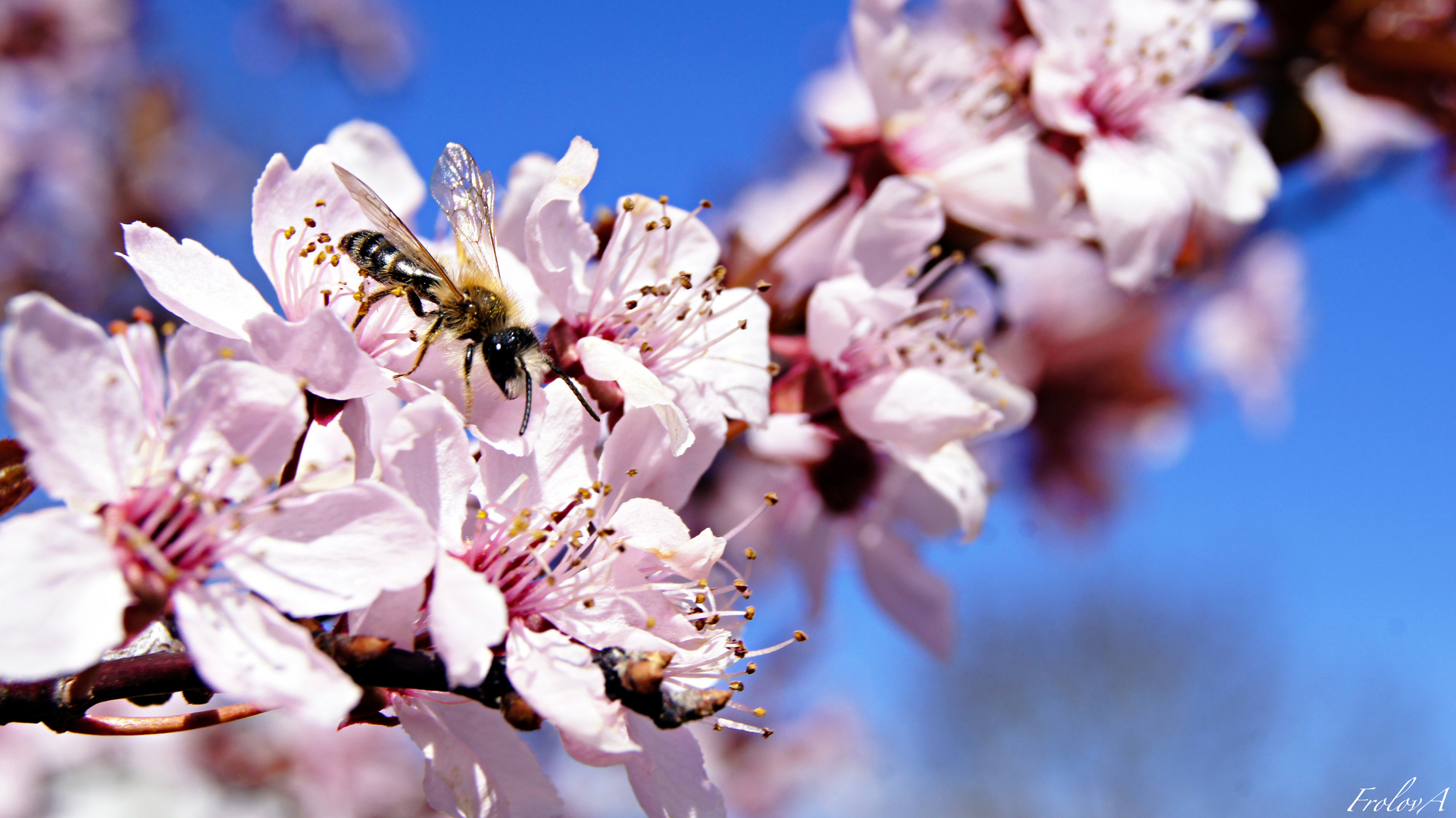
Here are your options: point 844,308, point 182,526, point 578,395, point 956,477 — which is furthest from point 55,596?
point 956,477

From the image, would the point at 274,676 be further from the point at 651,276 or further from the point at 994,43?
the point at 994,43

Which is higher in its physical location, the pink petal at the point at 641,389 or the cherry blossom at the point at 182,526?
the cherry blossom at the point at 182,526

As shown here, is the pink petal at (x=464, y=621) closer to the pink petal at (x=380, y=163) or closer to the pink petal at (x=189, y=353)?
the pink petal at (x=189, y=353)

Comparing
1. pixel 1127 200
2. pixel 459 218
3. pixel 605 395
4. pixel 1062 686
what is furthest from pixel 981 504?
pixel 1062 686

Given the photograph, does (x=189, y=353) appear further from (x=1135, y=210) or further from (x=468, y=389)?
(x=1135, y=210)

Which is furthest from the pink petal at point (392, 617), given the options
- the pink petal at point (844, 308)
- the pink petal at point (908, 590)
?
the pink petal at point (908, 590)

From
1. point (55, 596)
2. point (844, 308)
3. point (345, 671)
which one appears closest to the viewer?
point (55, 596)

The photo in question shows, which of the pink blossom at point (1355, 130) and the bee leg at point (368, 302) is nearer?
the bee leg at point (368, 302)
